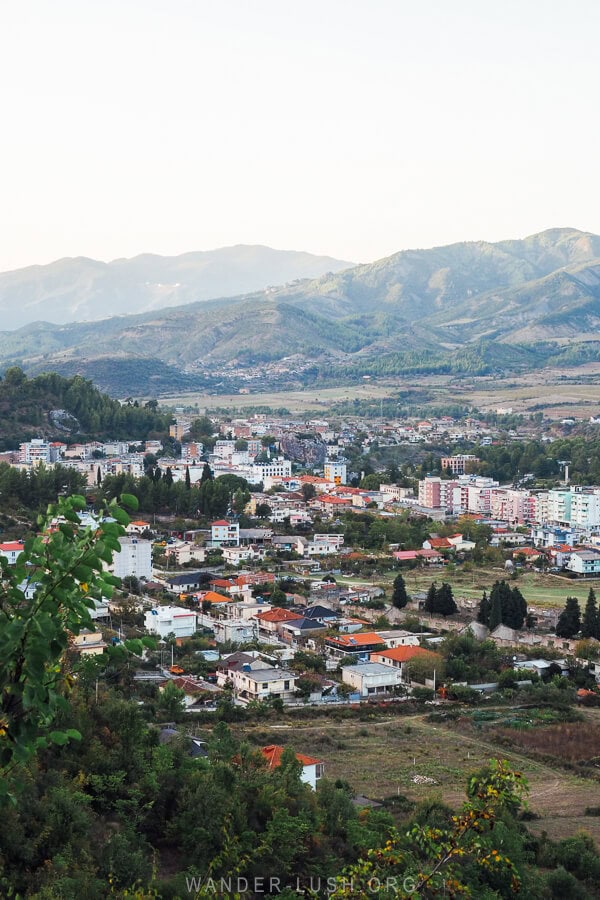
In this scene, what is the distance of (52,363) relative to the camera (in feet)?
220

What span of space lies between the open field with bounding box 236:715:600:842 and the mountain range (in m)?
52.1

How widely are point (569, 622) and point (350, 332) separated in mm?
80649

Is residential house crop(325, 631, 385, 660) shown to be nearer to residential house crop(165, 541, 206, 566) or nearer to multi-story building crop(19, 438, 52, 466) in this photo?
residential house crop(165, 541, 206, 566)

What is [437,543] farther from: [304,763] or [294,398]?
[294,398]

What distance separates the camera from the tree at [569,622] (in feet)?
48.1

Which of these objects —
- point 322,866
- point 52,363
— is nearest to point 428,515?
point 322,866

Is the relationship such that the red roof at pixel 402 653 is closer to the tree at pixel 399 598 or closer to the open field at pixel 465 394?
the tree at pixel 399 598

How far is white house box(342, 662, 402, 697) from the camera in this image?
41.3 feet

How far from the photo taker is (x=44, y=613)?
204 centimetres

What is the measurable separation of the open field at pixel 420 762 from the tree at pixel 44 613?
280 inches

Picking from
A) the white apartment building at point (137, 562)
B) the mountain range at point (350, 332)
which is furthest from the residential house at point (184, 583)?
the mountain range at point (350, 332)

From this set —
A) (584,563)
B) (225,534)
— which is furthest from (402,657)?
(225,534)

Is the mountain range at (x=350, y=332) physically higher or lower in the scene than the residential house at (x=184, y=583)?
higher

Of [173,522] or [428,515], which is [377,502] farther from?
[173,522]
